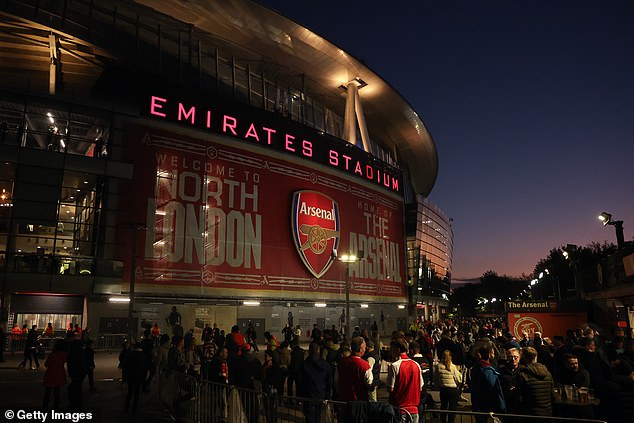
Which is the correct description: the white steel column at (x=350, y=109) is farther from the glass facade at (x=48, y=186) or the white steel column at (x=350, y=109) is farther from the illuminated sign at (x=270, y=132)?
the glass facade at (x=48, y=186)

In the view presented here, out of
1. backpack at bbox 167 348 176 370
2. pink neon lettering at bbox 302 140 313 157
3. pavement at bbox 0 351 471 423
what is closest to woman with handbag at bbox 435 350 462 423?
pavement at bbox 0 351 471 423

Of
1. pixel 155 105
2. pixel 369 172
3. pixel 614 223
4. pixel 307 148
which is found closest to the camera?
pixel 614 223

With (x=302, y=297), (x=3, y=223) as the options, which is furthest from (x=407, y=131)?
(x=3, y=223)

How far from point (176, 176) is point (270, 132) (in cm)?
793

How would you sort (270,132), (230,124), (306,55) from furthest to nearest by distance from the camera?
(306,55), (270,132), (230,124)

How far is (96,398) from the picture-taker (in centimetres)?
1279

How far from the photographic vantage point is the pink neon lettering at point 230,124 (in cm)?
2962

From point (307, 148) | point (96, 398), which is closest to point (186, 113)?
point (307, 148)

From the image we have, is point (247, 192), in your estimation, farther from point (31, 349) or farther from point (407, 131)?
point (407, 131)

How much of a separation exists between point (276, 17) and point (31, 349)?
2695 cm

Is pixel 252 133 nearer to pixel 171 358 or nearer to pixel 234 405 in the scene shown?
pixel 171 358

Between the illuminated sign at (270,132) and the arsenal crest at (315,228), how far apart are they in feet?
10.5

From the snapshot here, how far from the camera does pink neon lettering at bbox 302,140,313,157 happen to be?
112 feet

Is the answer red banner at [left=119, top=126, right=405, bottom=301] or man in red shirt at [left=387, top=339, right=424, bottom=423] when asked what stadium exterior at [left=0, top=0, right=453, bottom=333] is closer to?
red banner at [left=119, top=126, right=405, bottom=301]
